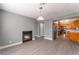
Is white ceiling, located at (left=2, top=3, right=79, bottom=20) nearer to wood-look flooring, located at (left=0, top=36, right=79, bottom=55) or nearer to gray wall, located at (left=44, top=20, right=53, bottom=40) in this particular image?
wood-look flooring, located at (left=0, top=36, right=79, bottom=55)

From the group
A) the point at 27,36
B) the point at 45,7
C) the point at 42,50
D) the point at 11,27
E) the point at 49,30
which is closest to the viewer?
the point at 45,7

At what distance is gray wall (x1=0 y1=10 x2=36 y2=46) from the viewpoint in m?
4.40

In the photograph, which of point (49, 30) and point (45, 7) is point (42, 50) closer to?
point (45, 7)

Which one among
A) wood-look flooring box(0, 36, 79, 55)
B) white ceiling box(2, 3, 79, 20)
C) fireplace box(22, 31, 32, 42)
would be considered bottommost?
wood-look flooring box(0, 36, 79, 55)

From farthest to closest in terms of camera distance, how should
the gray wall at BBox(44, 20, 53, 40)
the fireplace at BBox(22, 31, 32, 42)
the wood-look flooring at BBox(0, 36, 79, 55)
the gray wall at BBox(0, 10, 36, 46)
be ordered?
the gray wall at BBox(44, 20, 53, 40) → the fireplace at BBox(22, 31, 32, 42) → the gray wall at BBox(0, 10, 36, 46) → the wood-look flooring at BBox(0, 36, 79, 55)

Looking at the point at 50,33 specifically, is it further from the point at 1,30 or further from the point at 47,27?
the point at 1,30

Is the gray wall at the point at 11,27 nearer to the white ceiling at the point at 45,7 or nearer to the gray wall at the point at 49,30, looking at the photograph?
the white ceiling at the point at 45,7

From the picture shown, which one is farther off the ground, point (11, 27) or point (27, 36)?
point (11, 27)

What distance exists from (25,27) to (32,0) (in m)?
5.45

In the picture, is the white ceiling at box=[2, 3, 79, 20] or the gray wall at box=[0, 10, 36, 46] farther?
the gray wall at box=[0, 10, 36, 46]

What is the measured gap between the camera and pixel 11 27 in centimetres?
498

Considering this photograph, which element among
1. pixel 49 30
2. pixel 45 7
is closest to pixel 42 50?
pixel 45 7

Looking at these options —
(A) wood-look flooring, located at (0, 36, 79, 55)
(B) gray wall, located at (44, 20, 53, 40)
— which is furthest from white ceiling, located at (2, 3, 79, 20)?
(B) gray wall, located at (44, 20, 53, 40)
